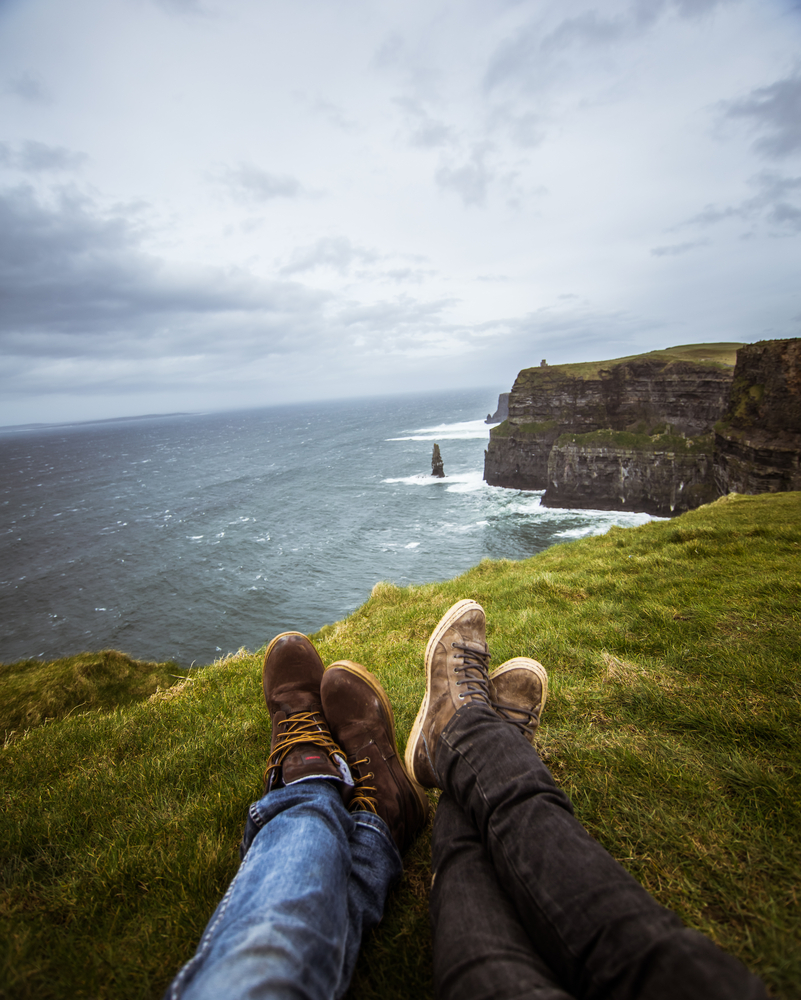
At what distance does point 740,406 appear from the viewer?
32031 mm

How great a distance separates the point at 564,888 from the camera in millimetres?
1482

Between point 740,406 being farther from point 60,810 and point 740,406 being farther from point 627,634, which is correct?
point 60,810

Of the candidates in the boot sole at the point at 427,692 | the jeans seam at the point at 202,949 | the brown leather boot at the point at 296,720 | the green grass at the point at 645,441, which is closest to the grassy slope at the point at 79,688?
the brown leather boot at the point at 296,720

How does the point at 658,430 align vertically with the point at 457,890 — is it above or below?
below

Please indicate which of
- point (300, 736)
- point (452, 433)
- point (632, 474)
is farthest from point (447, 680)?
point (452, 433)

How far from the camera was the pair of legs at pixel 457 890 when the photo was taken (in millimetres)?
1265

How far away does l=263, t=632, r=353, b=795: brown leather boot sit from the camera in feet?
8.12

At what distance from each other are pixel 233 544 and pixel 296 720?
38539mm

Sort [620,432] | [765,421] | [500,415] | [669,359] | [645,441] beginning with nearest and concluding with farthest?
[765,421] < [645,441] < [620,432] < [669,359] < [500,415]

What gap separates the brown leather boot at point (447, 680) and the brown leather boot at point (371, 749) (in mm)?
149

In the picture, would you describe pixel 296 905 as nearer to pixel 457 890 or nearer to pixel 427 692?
pixel 457 890

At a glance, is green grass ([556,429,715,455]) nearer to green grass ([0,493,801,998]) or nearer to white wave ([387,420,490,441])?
green grass ([0,493,801,998])

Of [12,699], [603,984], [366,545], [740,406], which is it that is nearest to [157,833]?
[603,984]

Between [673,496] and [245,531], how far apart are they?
4205 centimetres
